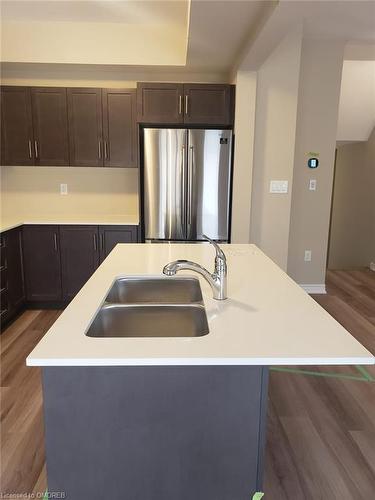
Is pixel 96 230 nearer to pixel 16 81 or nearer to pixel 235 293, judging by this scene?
pixel 16 81

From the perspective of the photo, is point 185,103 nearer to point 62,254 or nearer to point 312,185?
point 312,185

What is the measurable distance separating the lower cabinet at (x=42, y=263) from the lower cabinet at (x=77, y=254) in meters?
0.06

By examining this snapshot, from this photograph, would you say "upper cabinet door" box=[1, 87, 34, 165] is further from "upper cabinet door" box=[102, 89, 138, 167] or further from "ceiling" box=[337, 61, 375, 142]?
"ceiling" box=[337, 61, 375, 142]

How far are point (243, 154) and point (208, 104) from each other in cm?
60

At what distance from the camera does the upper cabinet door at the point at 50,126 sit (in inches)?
143

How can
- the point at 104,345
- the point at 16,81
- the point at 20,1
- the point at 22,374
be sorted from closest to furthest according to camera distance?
the point at 104,345 < the point at 22,374 < the point at 20,1 < the point at 16,81

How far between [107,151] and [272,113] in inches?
66.9

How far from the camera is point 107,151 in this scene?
12.3 feet

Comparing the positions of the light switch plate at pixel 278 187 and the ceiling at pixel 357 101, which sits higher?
the ceiling at pixel 357 101

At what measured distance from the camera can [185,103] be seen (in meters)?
3.62

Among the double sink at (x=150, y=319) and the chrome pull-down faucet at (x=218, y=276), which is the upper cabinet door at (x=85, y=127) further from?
the chrome pull-down faucet at (x=218, y=276)

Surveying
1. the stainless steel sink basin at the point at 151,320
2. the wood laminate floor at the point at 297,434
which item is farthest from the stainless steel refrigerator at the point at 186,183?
the stainless steel sink basin at the point at 151,320

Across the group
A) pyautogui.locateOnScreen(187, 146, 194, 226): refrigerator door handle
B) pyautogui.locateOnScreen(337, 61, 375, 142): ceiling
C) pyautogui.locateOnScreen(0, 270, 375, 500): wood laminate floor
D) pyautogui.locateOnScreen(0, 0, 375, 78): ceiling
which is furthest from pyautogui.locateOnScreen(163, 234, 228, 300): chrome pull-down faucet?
pyautogui.locateOnScreen(337, 61, 375, 142): ceiling

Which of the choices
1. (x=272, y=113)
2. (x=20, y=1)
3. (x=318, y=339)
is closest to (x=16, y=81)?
(x=20, y=1)
